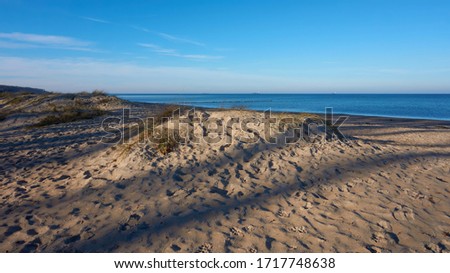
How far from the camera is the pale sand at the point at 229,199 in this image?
370 cm

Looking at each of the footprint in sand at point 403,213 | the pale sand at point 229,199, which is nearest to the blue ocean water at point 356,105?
the pale sand at point 229,199

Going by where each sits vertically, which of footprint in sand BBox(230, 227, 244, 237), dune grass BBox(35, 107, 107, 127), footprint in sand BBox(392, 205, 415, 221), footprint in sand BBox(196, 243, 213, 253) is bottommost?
footprint in sand BBox(196, 243, 213, 253)

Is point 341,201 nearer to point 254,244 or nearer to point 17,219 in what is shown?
point 254,244

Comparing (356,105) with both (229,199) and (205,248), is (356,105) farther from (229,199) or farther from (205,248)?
(205,248)

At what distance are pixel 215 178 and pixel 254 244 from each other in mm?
1946

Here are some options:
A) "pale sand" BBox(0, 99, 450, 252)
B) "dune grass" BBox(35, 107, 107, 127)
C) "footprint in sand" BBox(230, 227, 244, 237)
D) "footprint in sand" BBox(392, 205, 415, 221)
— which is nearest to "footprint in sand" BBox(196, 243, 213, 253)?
"pale sand" BBox(0, 99, 450, 252)

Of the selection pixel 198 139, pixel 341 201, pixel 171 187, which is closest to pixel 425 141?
pixel 341 201

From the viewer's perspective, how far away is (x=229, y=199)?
4.73 meters

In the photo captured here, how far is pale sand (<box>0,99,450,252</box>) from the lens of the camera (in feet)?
12.1

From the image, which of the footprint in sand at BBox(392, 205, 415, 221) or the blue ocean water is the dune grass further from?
the footprint in sand at BBox(392, 205, 415, 221)

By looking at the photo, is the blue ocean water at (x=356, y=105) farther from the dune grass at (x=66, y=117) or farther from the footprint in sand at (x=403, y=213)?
the footprint in sand at (x=403, y=213)

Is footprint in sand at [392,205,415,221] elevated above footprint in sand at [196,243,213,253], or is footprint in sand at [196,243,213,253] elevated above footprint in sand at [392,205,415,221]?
footprint in sand at [392,205,415,221]

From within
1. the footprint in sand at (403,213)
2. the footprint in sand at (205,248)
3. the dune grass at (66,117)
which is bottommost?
the footprint in sand at (205,248)

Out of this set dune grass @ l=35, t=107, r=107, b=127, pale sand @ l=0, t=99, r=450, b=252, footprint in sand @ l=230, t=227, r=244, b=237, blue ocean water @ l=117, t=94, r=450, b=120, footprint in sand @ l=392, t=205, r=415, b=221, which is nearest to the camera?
pale sand @ l=0, t=99, r=450, b=252
